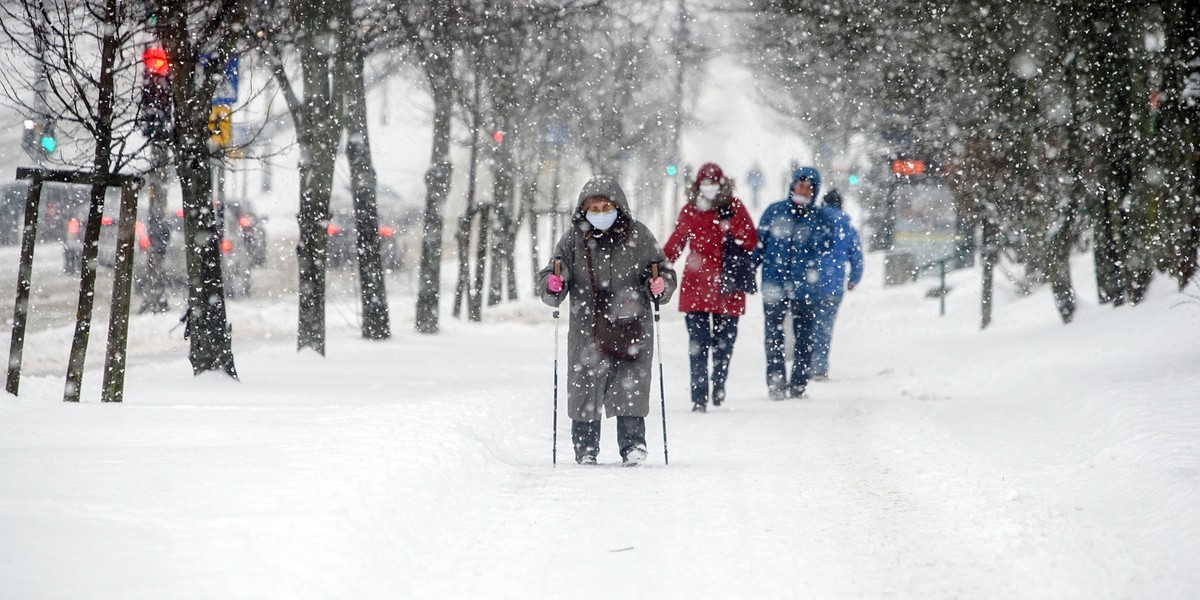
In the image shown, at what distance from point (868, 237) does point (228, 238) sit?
2593 centimetres

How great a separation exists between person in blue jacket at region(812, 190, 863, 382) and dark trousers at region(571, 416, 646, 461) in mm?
3912

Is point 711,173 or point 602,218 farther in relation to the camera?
point 711,173

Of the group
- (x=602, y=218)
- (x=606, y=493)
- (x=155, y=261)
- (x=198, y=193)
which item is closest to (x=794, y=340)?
(x=602, y=218)

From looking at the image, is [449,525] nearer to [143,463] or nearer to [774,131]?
[143,463]

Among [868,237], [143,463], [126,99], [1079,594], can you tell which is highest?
[868,237]

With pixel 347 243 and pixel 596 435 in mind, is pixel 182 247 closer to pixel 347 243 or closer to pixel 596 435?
pixel 347 243

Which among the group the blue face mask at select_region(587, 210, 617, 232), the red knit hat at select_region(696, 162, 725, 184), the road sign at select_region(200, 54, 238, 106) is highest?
the road sign at select_region(200, 54, 238, 106)

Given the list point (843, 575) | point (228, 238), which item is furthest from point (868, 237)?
point (843, 575)

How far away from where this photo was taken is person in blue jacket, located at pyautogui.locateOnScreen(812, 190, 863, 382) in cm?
1099

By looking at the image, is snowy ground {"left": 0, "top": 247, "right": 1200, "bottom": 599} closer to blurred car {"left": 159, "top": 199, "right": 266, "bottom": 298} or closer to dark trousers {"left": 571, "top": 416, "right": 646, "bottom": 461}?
dark trousers {"left": 571, "top": 416, "right": 646, "bottom": 461}

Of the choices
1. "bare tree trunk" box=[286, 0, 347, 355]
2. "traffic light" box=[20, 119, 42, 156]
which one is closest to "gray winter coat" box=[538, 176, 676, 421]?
"traffic light" box=[20, 119, 42, 156]

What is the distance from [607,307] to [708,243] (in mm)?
2595

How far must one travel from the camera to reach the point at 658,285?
7.20 metres

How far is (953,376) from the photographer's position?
12125mm
